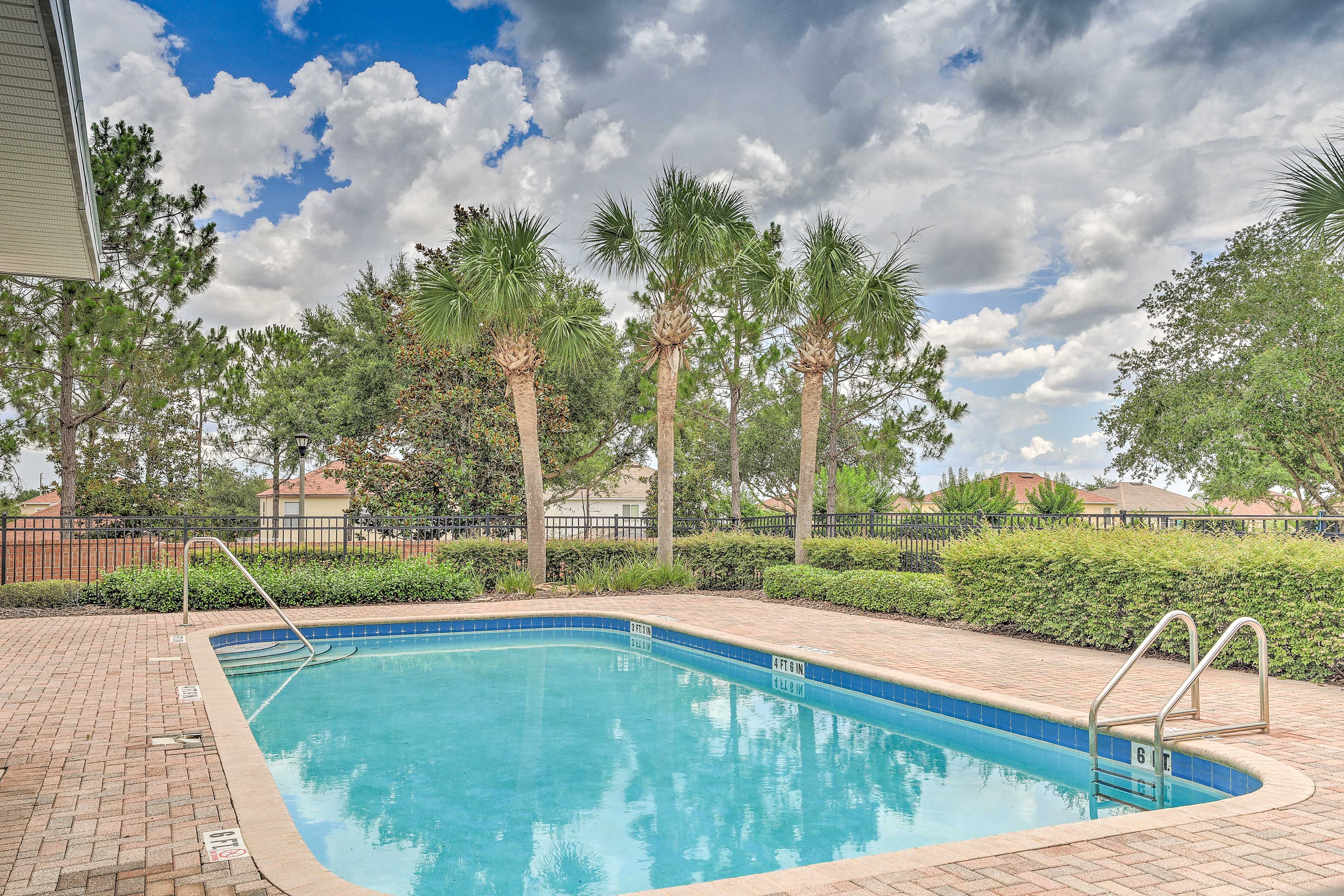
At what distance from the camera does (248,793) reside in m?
4.22

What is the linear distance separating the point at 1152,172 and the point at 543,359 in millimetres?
14240

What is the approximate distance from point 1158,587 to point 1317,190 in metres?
4.78

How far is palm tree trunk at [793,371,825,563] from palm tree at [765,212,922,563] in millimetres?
15

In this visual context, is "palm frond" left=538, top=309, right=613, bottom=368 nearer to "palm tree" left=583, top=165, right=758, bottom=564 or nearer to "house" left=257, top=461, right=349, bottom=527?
"palm tree" left=583, top=165, right=758, bottom=564

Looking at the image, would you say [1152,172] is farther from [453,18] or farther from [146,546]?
[146,546]

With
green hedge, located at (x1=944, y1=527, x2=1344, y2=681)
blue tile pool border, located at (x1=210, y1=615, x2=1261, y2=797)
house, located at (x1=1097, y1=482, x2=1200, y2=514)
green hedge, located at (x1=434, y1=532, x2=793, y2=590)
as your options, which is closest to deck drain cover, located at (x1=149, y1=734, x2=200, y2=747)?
blue tile pool border, located at (x1=210, y1=615, x2=1261, y2=797)

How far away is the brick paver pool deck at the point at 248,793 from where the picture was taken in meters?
3.16

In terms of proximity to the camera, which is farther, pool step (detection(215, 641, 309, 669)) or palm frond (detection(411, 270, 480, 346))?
palm frond (detection(411, 270, 480, 346))

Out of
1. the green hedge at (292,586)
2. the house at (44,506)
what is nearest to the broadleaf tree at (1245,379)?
the green hedge at (292,586)

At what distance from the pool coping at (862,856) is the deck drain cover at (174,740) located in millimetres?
121

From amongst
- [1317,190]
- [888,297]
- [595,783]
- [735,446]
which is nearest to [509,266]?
[888,297]

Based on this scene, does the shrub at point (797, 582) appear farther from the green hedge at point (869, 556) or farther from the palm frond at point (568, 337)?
the palm frond at point (568, 337)

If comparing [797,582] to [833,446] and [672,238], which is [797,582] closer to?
[672,238]

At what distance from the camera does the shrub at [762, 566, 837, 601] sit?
13.7 m
